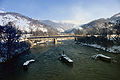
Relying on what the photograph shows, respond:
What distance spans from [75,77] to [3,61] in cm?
3452

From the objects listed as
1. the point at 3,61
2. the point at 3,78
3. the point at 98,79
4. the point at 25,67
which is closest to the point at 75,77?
the point at 98,79

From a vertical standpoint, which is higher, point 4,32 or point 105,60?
point 4,32

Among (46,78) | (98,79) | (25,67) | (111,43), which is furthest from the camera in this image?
(111,43)

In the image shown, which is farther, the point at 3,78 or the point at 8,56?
the point at 8,56

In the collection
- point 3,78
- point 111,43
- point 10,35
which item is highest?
point 10,35

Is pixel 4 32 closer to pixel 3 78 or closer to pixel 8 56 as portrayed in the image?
pixel 8 56

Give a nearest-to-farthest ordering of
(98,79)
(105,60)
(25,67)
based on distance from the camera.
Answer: (98,79)
(25,67)
(105,60)

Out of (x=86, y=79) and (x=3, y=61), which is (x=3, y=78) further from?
(x=86, y=79)

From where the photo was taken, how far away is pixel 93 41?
8931 cm

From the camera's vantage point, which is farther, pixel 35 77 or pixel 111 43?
pixel 111 43

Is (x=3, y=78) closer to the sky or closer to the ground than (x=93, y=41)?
closer to the ground

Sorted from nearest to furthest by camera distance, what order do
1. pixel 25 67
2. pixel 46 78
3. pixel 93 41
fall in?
1. pixel 46 78
2. pixel 25 67
3. pixel 93 41

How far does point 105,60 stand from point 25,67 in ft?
113

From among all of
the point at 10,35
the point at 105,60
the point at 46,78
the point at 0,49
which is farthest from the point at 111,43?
the point at 0,49
